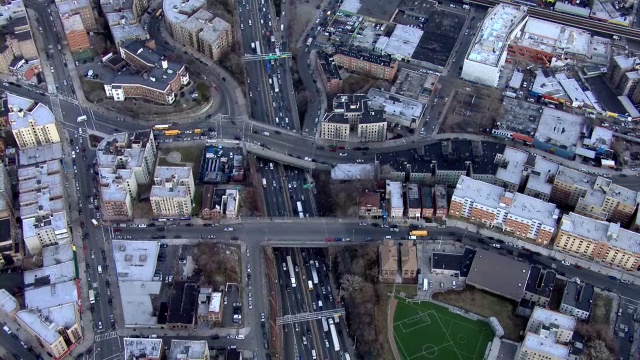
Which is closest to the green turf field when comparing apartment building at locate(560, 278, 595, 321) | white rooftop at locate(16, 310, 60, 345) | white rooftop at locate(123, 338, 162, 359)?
apartment building at locate(560, 278, 595, 321)

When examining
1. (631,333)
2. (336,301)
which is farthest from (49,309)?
(631,333)

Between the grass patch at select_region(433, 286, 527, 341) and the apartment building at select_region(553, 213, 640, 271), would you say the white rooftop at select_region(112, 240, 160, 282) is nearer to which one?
the grass patch at select_region(433, 286, 527, 341)

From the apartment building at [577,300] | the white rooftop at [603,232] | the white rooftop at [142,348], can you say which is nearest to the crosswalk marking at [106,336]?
the white rooftop at [142,348]

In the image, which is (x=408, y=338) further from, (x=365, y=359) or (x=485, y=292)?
(x=485, y=292)

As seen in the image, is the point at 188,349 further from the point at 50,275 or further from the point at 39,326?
the point at 50,275

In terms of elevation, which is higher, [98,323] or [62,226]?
[62,226]

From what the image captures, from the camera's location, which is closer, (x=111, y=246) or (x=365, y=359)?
(x=365, y=359)
